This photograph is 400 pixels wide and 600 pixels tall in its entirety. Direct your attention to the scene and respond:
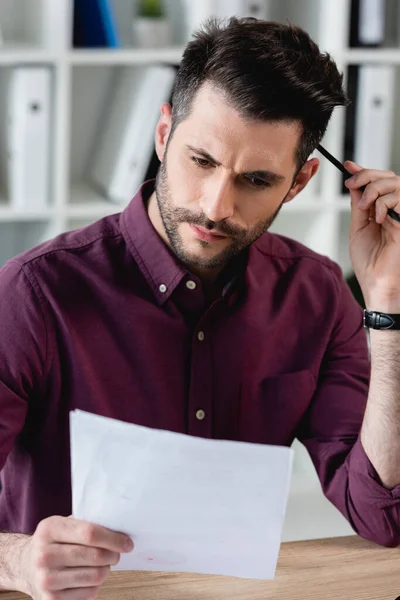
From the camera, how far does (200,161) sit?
4.83 ft

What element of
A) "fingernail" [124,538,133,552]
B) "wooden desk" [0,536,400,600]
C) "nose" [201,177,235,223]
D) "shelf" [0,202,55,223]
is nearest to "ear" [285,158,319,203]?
"nose" [201,177,235,223]

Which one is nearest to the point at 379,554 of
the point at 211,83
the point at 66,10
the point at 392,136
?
the point at 211,83

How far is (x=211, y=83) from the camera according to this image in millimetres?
1488

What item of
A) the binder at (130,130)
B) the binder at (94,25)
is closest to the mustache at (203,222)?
the binder at (130,130)

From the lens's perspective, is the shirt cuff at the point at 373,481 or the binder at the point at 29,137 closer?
the shirt cuff at the point at 373,481

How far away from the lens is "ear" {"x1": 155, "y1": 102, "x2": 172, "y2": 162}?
1583 mm

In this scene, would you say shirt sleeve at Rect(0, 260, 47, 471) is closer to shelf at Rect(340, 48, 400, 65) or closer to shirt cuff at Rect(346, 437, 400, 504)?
shirt cuff at Rect(346, 437, 400, 504)

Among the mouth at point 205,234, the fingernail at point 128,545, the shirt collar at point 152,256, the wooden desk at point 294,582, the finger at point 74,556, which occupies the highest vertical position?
the mouth at point 205,234

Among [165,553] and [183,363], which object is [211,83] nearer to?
[183,363]

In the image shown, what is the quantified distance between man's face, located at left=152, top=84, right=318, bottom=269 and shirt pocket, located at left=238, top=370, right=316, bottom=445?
0.23 meters

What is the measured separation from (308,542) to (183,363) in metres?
0.34

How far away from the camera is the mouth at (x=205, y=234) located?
1.48m

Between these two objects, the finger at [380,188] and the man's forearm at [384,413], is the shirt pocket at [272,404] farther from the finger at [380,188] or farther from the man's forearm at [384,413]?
the finger at [380,188]

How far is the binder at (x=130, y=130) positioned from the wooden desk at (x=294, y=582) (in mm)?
1430
